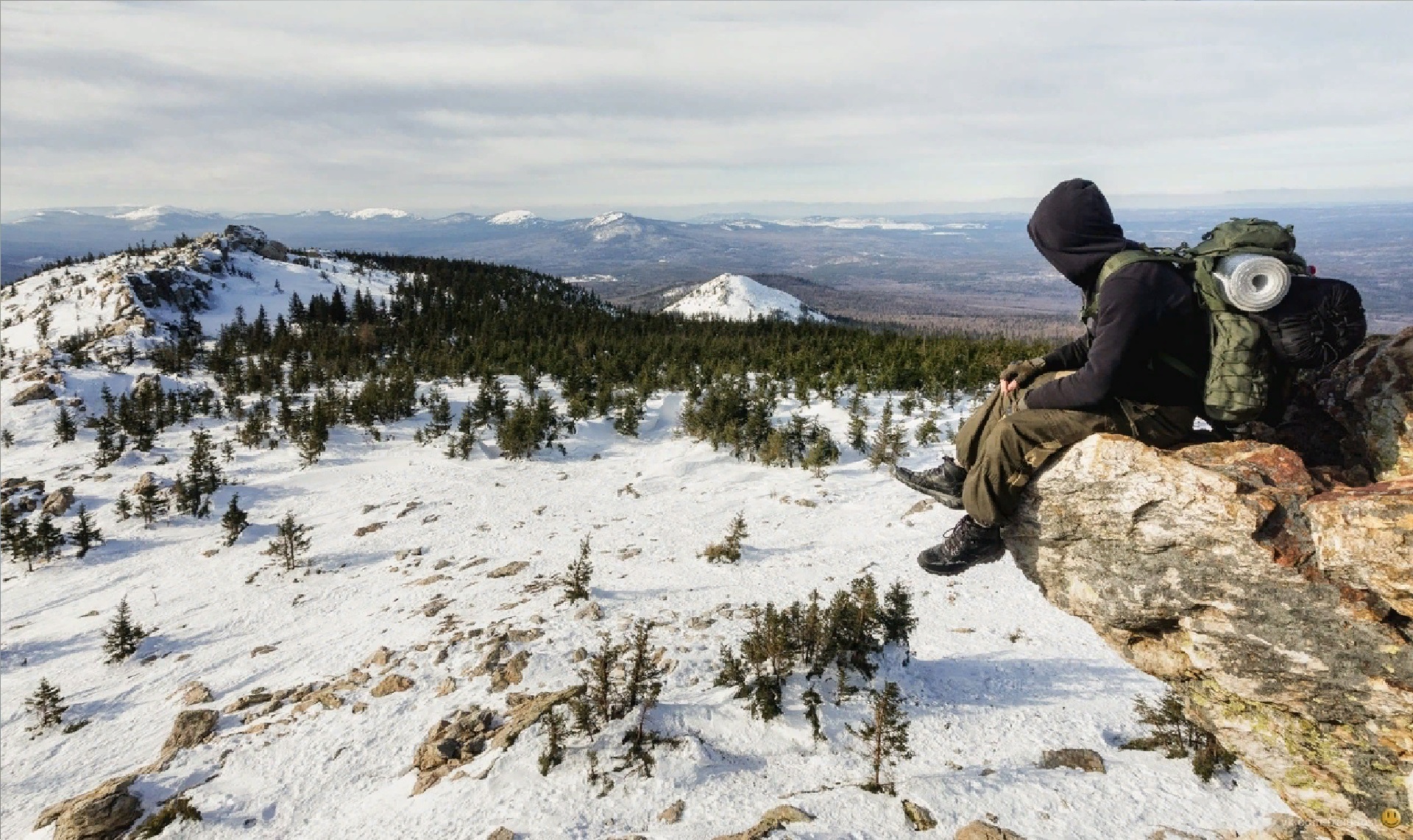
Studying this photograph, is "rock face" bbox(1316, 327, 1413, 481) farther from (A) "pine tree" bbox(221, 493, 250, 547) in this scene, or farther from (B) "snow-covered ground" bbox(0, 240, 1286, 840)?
(A) "pine tree" bbox(221, 493, 250, 547)

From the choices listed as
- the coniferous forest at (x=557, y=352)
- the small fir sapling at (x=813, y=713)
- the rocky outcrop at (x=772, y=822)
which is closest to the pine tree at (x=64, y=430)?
the coniferous forest at (x=557, y=352)

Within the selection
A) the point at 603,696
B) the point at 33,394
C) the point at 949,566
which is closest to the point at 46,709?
the point at 603,696

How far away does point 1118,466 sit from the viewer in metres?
4.20

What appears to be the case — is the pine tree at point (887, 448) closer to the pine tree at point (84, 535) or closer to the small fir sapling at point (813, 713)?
the small fir sapling at point (813, 713)

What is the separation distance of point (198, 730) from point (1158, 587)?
11.7 metres

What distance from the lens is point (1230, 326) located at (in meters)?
3.79

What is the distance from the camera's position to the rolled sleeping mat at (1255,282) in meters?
3.65

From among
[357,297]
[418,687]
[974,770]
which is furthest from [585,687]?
[357,297]

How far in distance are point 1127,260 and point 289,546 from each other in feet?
55.4

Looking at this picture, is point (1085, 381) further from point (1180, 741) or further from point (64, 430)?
point (64, 430)

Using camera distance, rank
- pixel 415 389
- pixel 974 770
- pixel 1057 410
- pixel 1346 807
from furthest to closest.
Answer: pixel 415 389 → pixel 974 770 → pixel 1057 410 → pixel 1346 807

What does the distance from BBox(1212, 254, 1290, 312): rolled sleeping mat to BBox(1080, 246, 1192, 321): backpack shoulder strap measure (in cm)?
28

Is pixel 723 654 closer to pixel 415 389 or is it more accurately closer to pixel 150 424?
pixel 415 389

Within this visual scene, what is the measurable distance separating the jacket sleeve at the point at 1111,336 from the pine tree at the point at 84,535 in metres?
22.9
